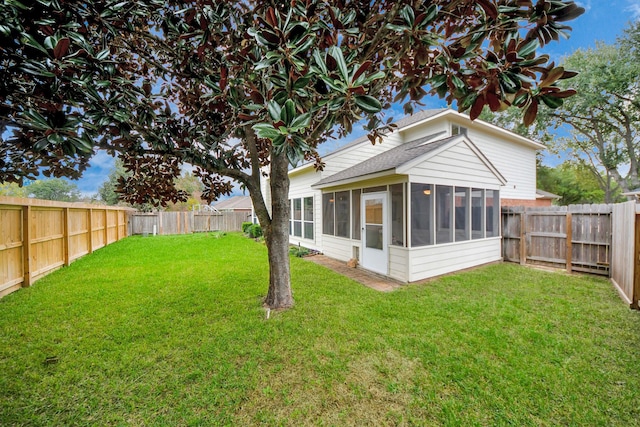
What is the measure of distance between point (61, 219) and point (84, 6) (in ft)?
25.9

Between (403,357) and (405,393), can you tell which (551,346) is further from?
(405,393)

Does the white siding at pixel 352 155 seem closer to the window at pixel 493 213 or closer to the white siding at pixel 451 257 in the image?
the window at pixel 493 213

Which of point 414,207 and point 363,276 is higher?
point 414,207

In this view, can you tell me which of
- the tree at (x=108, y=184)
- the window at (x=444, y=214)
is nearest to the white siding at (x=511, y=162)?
the window at (x=444, y=214)

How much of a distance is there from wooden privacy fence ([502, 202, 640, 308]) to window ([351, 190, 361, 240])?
4.86 meters

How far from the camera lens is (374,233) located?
680cm

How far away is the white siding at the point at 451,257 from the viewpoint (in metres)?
5.98

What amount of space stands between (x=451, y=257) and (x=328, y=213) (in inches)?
165

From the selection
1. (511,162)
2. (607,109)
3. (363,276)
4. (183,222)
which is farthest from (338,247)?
(607,109)

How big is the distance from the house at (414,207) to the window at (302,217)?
0.46 meters

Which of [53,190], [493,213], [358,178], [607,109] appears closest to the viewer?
[358,178]

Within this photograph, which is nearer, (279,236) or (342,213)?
(279,236)

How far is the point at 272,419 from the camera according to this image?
2.17 m

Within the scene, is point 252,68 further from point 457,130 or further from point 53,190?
point 53,190
